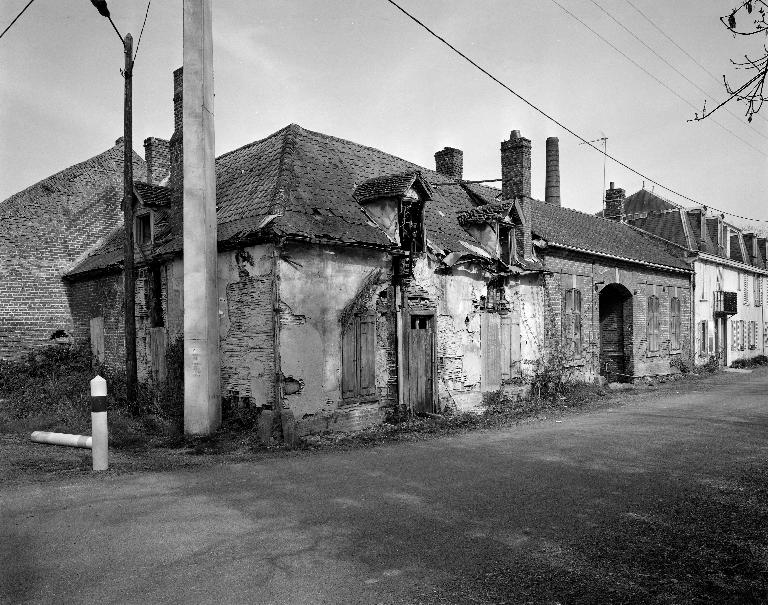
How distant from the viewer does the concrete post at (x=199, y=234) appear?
33.1 ft

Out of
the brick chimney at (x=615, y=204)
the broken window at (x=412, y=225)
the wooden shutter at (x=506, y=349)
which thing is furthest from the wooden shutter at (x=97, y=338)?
the brick chimney at (x=615, y=204)

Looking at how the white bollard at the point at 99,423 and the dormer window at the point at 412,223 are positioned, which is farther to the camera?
the dormer window at the point at 412,223

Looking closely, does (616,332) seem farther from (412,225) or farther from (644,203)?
(644,203)

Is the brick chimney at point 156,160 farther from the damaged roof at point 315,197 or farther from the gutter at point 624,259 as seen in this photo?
the gutter at point 624,259

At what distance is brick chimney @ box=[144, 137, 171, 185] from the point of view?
1881 cm

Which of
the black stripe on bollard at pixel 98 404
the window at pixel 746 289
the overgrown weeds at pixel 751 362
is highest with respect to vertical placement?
the window at pixel 746 289

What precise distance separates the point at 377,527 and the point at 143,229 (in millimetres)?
11996

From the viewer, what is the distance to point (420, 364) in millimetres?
13148

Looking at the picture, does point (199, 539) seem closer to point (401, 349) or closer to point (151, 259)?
point (401, 349)

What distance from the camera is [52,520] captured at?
18.8ft

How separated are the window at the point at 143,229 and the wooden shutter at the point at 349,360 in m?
6.51

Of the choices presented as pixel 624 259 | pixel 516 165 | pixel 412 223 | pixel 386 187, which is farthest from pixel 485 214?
pixel 624 259

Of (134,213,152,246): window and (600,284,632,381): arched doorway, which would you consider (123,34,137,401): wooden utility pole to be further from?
(600,284,632,381): arched doorway

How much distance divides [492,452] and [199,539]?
5.60 metres
